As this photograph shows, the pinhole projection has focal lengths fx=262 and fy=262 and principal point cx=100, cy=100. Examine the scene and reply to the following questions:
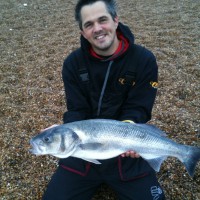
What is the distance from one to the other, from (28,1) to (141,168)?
41.0ft

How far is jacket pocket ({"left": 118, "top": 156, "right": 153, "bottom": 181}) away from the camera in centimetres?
338

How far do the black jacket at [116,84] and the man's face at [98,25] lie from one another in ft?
0.65

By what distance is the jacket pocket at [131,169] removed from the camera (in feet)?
11.1

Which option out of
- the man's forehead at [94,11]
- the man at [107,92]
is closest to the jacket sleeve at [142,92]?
the man at [107,92]

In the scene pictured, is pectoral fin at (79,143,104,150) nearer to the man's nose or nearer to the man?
the man

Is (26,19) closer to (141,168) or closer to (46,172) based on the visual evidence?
(46,172)

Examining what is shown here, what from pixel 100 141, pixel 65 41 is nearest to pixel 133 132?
pixel 100 141

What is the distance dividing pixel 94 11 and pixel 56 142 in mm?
1832

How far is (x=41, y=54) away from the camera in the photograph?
25.6ft

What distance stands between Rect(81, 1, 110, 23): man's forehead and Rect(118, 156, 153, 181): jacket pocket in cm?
192

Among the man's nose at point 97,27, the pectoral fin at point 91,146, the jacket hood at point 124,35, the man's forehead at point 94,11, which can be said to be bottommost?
the pectoral fin at point 91,146

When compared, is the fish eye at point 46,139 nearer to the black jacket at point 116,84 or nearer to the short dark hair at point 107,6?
the black jacket at point 116,84

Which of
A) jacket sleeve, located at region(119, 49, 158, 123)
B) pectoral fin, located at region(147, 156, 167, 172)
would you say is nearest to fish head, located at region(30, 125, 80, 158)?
pectoral fin, located at region(147, 156, 167, 172)

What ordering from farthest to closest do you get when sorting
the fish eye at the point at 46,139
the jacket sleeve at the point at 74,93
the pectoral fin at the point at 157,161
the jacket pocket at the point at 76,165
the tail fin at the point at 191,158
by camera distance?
the jacket sleeve at the point at 74,93 → the jacket pocket at the point at 76,165 → the pectoral fin at the point at 157,161 → the tail fin at the point at 191,158 → the fish eye at the point at 46,139
